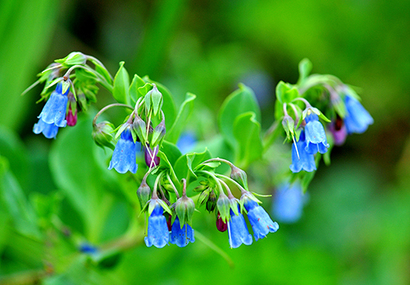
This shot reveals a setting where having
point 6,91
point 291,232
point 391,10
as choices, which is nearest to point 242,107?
point 6,91

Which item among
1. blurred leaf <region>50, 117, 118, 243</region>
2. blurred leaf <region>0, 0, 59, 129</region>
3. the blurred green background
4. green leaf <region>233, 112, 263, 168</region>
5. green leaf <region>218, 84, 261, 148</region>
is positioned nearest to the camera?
green leaf <region>233, 112, 263, 168</region>

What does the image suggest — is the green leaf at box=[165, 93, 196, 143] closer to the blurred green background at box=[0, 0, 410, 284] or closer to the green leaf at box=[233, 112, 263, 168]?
the green leaf at box=[233, 112, 263, 168]

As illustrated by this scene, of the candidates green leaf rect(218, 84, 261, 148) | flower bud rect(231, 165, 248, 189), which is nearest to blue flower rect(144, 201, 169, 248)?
flower bud rect(231, 165, 248, 189)

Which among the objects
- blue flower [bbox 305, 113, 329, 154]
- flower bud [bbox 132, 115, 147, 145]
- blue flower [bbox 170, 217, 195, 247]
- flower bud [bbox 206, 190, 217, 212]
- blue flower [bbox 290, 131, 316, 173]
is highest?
blue flower [bbox 305, 113, 329, 154]

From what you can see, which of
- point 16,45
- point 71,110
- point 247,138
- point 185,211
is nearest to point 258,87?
point 16,45

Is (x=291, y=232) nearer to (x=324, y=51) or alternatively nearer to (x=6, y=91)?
(x=324, y=51)

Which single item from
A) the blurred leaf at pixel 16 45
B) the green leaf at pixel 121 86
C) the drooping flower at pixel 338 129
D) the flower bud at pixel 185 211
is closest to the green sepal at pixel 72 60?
the green leaf at pixel 121 86
